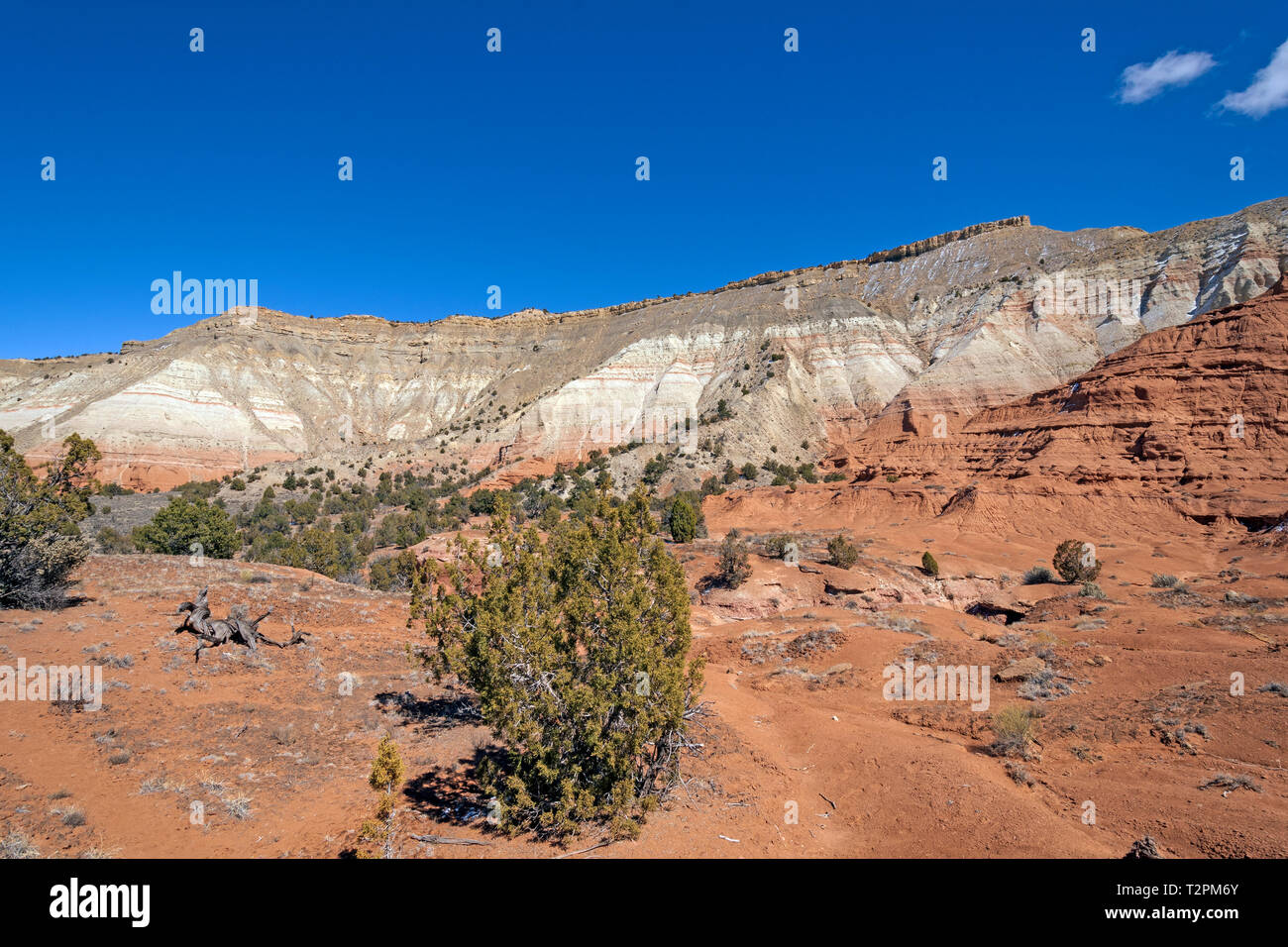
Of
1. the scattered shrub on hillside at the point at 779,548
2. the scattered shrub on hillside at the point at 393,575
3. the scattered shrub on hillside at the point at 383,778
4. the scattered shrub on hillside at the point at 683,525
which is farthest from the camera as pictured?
the scattered shrub on hillside at the point at 683,525

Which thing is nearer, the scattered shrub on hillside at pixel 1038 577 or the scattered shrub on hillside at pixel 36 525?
the scattered shrub on hillside at pixel 36 525

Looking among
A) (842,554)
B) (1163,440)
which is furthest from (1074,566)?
(1163,440)

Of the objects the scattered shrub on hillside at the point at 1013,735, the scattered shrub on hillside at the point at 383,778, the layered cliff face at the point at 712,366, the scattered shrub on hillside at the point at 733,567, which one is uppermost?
the layered cliff face at the point at 712,366

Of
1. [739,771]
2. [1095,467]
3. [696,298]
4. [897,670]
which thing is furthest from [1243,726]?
[696,298]

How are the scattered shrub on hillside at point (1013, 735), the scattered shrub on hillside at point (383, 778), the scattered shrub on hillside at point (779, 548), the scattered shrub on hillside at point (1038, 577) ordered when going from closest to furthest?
the scattered shrub on hillside at point (383, 778) < the scattered shrub on hillside at point (1013, 735) < the scattered shrub on hillside at point (779, 548) < the scattered shrub on hillside at point (1038, 577)

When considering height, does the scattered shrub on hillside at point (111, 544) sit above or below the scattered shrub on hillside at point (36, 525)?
below

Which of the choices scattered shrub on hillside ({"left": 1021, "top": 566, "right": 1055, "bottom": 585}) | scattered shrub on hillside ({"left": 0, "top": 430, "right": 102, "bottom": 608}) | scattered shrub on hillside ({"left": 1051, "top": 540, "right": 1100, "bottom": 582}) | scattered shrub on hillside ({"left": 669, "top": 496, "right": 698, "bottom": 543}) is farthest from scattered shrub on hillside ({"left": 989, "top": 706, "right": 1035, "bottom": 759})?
scattered shrub on hillside ({"left": 669, "top": 496, "right": 698, "bottom": 543})

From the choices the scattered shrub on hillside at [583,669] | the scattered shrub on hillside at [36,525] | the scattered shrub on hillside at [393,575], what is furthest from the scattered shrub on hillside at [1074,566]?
the scattered shrub on hillside at [36,525]

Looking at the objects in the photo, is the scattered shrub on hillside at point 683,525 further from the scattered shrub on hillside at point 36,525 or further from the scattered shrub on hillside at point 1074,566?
the scattered shrub on hillside at point 36,525

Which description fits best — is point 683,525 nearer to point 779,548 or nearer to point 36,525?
point 779,548

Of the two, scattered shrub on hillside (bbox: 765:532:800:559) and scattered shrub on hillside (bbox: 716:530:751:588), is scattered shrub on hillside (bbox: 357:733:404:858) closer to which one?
scattered shrub on hillside (bbox: 716:530:751:588)
